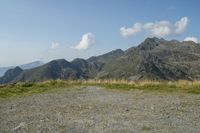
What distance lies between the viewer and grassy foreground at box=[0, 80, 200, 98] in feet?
88.1

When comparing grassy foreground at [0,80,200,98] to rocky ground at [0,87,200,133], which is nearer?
rocky ground at [0,87,200,133]

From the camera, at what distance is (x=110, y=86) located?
101 ft

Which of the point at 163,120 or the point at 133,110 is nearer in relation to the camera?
the point at 163,120

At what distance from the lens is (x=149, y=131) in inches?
469

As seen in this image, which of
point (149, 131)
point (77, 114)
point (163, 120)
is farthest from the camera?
point (77, 114)

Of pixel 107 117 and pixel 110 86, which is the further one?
pixel 110 86

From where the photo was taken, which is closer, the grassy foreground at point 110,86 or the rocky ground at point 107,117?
the rocky ground at point 107,117

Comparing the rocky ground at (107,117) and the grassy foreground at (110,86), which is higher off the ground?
the grassy foreground at (110,86)

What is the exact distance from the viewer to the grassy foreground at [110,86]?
26.9m

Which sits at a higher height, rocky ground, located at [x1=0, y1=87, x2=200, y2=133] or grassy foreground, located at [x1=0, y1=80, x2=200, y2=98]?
grassy foreground, located at [x1=0, y1=80, x2=200, y2=98]

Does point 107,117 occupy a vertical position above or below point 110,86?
below

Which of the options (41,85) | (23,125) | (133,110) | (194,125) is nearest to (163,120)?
(194,125)

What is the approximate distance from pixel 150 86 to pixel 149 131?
1771 cm

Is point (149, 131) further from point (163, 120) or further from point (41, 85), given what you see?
point (41, 85)
